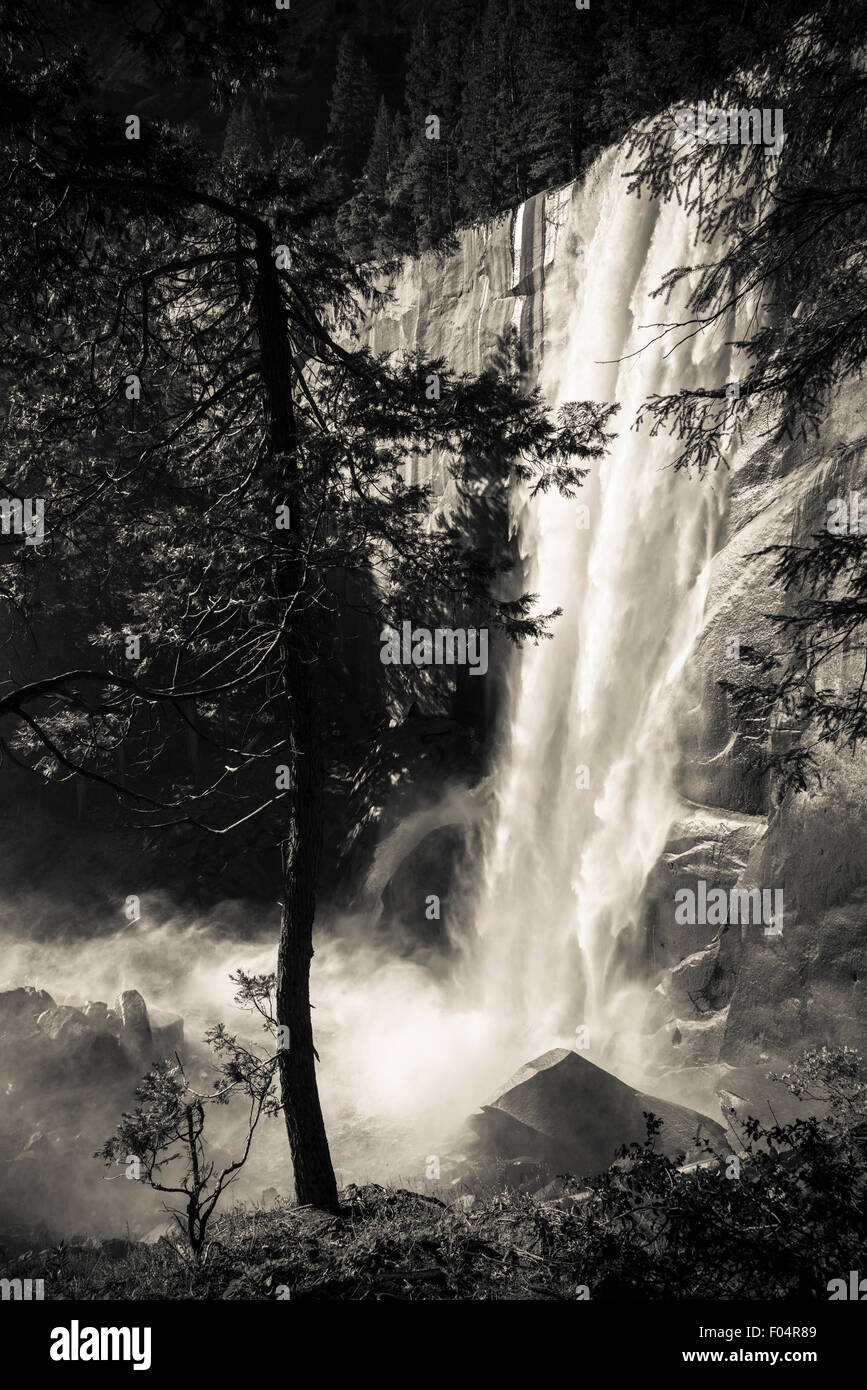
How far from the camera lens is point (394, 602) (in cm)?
695

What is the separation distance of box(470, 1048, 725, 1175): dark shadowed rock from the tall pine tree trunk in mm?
3543

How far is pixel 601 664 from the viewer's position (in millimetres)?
14375

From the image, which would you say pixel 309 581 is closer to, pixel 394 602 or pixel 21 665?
pixel 394 602

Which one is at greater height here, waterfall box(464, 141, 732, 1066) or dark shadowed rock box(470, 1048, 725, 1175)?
waterfall box(464, 141, 732, 1066)

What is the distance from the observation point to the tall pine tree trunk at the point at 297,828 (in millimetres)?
6793

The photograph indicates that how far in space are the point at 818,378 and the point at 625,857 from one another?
8.58m

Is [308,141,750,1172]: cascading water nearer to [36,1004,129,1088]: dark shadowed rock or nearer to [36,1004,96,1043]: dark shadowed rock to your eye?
[36,1004,129,1088]: dark shadowed rock

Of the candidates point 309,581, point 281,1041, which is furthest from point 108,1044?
point 309,581

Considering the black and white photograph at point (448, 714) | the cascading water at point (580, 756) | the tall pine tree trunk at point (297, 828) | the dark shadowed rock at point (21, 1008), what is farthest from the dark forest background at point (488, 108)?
the dark shadowed rock at point (21, 1008)

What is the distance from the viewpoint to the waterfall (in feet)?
41.3

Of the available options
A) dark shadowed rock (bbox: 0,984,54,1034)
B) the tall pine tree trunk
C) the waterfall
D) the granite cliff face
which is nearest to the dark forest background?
the tall pine tree trunk

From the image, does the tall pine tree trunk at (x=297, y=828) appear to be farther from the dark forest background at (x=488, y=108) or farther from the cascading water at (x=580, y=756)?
the cascading water at (x=580, y=756)

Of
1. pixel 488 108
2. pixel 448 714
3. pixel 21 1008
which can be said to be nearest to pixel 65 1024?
pixel 21 1008

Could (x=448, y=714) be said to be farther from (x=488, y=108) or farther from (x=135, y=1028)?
(x=488, y=108)
